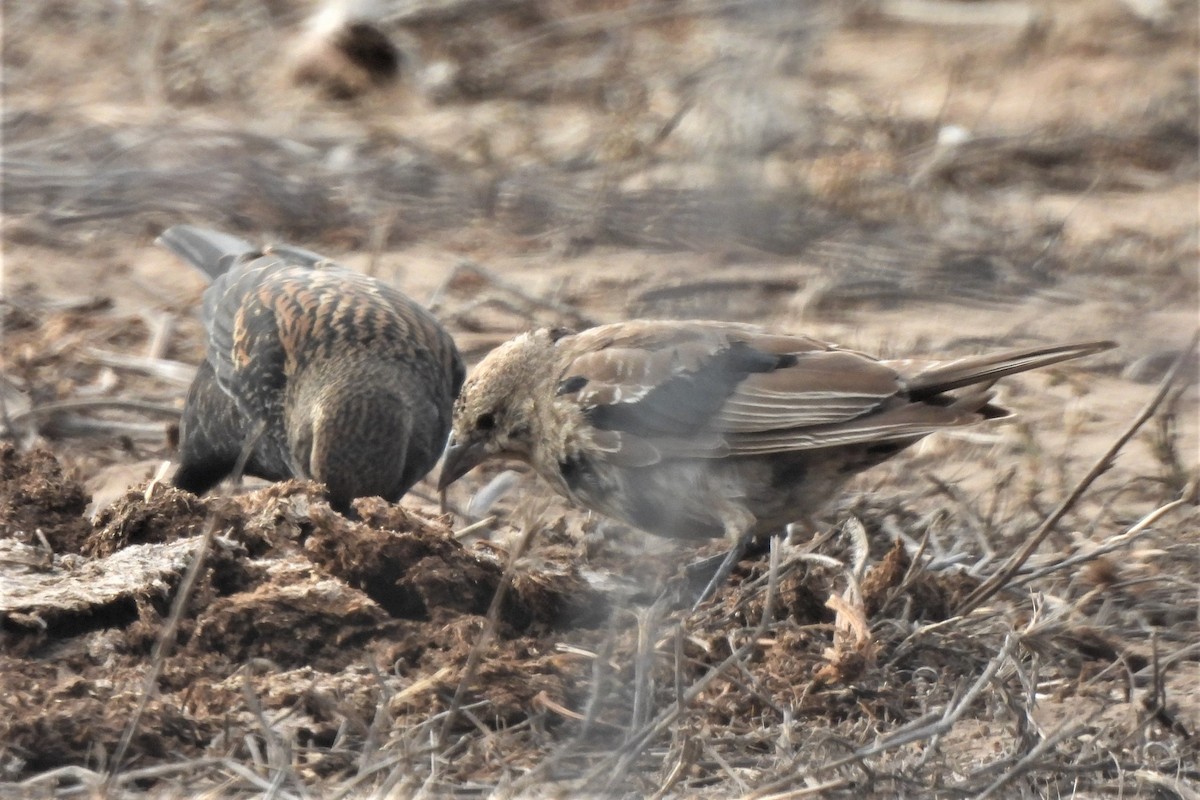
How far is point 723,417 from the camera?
16.4 ft

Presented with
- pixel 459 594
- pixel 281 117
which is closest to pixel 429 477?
pixel 459 594

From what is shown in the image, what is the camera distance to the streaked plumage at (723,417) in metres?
4.91

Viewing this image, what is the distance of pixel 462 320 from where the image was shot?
25.5 feet

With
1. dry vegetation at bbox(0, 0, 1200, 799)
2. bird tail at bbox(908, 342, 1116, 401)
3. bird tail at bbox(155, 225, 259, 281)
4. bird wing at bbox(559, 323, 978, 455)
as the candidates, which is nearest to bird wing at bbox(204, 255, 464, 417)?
bird tail at bbox(155, 225, 259, 281)

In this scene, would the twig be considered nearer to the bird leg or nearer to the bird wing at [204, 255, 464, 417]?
the bird wing at [204, 255, 464, 417]

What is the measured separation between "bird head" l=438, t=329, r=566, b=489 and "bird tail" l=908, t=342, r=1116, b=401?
3.61ft

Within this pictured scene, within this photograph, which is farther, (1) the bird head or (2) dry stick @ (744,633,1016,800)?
(1) the bird head

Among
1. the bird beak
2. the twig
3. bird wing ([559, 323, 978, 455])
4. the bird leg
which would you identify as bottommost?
the twig

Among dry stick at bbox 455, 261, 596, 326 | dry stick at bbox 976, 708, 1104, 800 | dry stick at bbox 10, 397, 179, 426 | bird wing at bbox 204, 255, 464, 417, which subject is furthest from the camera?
dry stick at bbox 455, 261, 596, 326

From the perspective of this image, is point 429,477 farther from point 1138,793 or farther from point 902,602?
point 1138,793

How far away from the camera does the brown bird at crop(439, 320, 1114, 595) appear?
491 centimetres

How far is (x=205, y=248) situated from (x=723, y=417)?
3.04m

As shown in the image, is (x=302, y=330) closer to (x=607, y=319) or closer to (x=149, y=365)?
(x=149, y=365)

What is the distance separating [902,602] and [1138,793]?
906 millimetres
